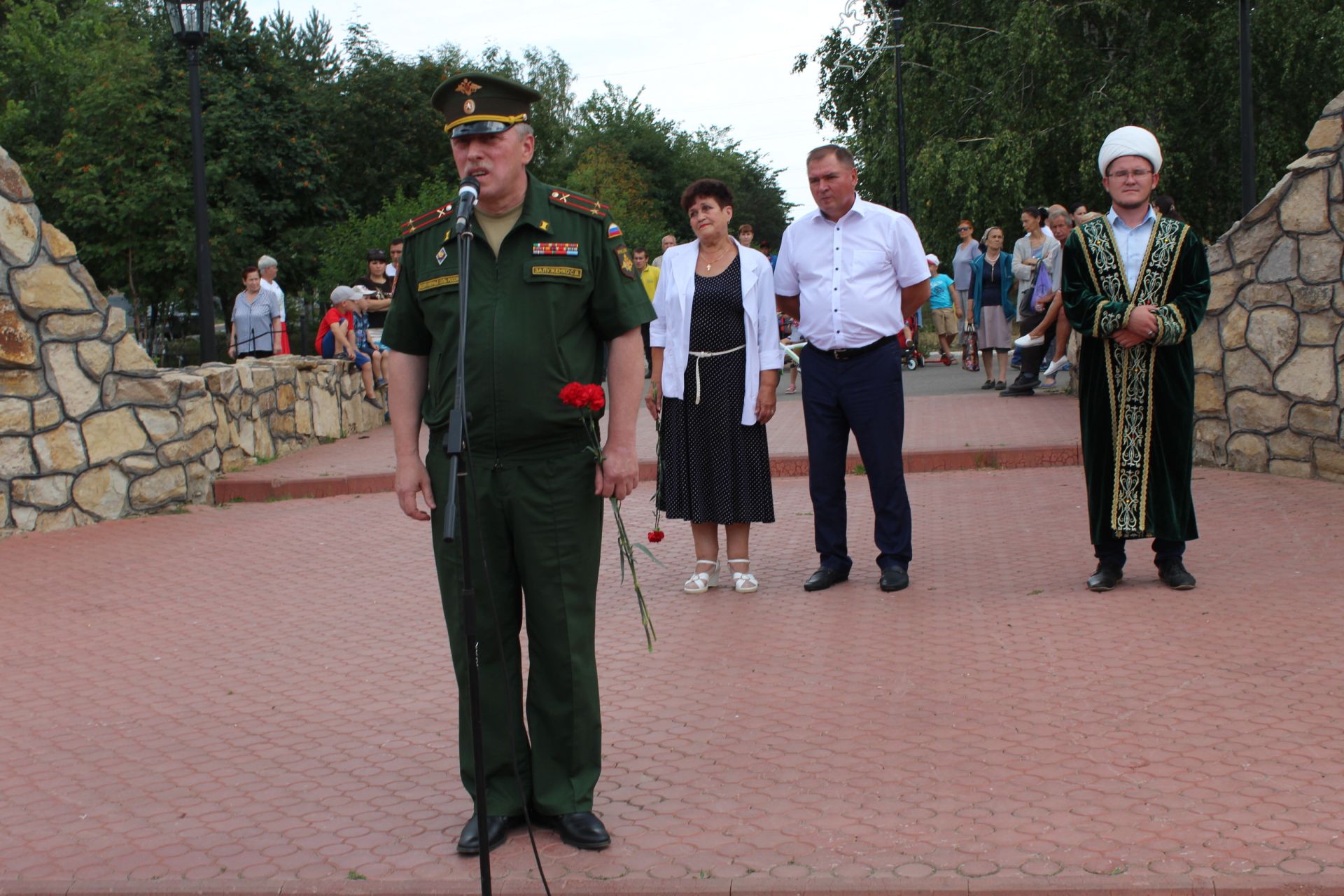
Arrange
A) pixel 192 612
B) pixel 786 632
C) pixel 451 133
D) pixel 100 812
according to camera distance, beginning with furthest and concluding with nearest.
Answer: pixel 192 612 → pixel 786 632 → pixel 100 812 → pixel 451 133

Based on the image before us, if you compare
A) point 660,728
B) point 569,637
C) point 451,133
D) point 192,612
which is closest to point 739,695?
point 660,728

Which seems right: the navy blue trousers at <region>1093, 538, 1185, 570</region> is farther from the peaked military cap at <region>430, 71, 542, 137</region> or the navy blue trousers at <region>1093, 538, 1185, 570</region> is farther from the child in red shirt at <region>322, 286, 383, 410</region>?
the child in red shirt at <region>322, 286, 383, 410</region>

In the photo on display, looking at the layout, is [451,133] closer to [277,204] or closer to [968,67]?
[968,67]

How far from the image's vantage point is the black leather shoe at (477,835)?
4.15m

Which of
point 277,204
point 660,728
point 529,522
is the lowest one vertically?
point 660,728

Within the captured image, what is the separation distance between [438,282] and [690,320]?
3.48 meters

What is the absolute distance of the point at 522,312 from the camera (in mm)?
4129

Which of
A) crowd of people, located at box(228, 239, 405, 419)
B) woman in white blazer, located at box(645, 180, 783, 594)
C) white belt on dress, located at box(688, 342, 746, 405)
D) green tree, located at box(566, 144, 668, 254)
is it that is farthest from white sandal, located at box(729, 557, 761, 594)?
green tree, located at box(566, 144, 668, 254)

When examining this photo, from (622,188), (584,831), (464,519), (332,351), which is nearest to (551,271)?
(464,519)

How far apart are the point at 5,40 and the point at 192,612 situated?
40620 mm

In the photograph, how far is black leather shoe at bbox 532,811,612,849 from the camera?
4133mm

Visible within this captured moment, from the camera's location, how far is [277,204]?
129 feet

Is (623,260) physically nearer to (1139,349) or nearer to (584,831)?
(584,831)

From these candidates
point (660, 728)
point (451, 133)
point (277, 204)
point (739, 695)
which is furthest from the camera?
point (277, 204)
